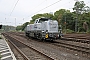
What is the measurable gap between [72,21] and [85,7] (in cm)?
1283

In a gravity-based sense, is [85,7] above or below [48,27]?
above

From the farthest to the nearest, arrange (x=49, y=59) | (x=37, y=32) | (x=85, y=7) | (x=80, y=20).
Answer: (x=85, y=7), (x=80, y=20), (x=37, y=32), (x=49, y=59)

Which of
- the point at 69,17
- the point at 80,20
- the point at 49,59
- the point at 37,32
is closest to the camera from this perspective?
the point at 49,59

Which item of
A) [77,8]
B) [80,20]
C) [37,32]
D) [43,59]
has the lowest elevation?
[43,59]

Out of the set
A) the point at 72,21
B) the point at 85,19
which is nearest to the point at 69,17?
the point at 72,21

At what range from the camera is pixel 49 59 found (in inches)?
417

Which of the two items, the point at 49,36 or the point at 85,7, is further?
the point at 85,7

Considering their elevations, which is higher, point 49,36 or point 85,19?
point 85,19

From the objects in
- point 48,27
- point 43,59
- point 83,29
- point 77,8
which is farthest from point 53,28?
point 77,8

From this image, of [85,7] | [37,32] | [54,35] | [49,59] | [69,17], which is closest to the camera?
[49,59]

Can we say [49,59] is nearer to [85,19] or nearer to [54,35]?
[54,35]

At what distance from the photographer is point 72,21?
7125 cm

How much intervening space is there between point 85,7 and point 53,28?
2353 inches

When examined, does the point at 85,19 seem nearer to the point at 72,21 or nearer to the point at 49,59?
the point at 72,21
